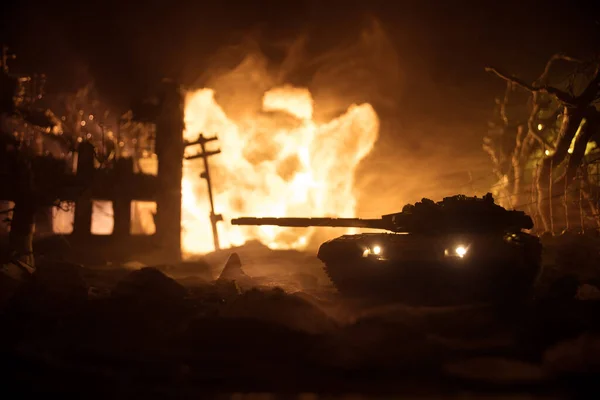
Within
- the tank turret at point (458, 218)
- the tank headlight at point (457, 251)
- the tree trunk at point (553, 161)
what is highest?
the tree trunk at point (553, 161)

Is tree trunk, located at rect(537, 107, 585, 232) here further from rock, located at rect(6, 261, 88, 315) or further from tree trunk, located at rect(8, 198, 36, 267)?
tree trunk, located at rect(8, 198, 36, 267)

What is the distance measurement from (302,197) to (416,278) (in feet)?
46.1

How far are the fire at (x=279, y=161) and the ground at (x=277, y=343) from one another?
12613 mm

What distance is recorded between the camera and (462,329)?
267 inches

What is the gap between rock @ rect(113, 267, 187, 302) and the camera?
823cm

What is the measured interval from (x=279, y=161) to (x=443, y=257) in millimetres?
15060

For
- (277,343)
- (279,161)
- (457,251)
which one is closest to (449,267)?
(457,251)

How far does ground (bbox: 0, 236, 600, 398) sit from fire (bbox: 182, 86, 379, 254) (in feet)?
41.4

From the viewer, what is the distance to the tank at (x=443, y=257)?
7988 millimetres

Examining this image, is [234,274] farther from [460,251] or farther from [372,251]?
[460,251]

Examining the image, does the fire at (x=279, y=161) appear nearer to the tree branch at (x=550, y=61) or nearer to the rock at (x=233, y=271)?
the tree branch at (x=550, y=61)

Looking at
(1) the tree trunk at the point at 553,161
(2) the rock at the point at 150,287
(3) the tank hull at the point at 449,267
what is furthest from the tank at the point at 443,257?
(1) the tree trunk at the point at 553,161

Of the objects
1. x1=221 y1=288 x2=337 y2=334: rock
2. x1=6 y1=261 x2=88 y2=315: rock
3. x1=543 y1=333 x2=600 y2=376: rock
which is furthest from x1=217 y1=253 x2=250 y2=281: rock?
x1=543 y1=333 x2=600 y2=376: rock

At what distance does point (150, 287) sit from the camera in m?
8.44
